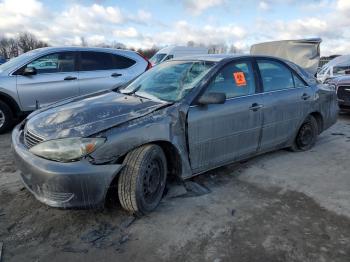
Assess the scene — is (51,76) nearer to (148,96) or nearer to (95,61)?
(95,61)

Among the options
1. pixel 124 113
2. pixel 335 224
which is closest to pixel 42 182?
pixel 124 113

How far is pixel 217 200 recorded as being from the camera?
3799mm

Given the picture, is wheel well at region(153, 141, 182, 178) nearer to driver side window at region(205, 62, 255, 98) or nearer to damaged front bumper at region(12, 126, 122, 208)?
damaged front bumper at region(12, 126, 122, 208)

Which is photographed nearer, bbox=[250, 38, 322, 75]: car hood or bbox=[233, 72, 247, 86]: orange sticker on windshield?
bbox=[233, 72, 247, 86]: orange sticker on windshield

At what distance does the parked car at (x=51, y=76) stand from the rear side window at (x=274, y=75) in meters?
3.66

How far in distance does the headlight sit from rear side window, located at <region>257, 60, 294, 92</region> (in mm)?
2534

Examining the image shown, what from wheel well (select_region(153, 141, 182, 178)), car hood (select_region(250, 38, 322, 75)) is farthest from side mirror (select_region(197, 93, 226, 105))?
car hood (select_region(250, 38, 322, 75))

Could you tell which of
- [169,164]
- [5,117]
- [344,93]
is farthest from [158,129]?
[344,93]

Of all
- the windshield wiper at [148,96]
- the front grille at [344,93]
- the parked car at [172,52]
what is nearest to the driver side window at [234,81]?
the windshield wiper at [148,96]

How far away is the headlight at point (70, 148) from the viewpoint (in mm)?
3014

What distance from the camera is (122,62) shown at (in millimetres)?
7789

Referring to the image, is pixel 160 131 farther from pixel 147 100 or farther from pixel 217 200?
pixel 217 200

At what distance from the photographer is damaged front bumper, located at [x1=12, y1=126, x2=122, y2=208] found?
9.73 ft

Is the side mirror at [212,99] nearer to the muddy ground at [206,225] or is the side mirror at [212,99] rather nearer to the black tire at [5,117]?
the muddy ground at [206,225]
